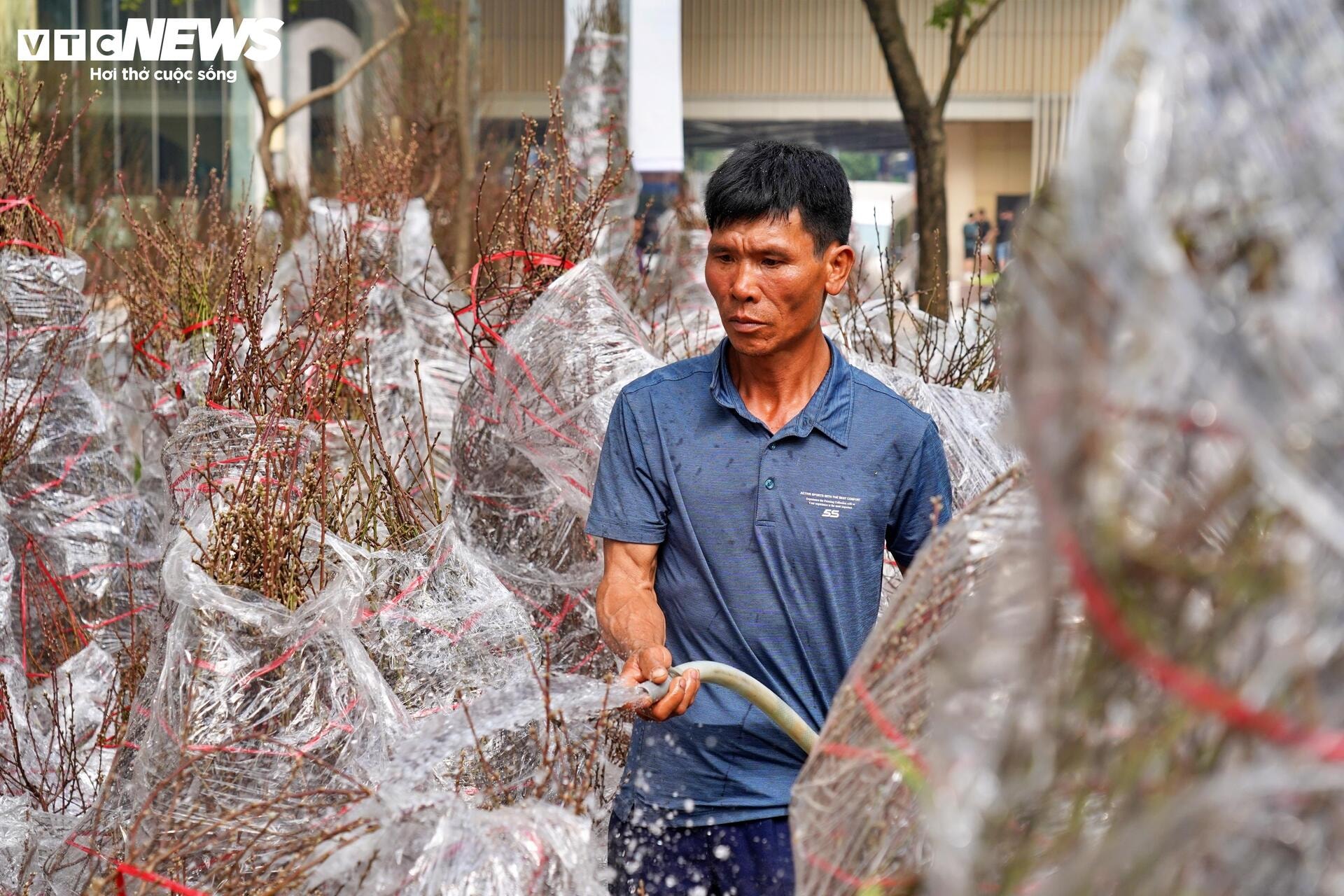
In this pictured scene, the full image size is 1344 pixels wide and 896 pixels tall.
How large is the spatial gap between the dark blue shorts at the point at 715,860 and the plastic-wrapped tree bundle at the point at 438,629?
604 millimetres

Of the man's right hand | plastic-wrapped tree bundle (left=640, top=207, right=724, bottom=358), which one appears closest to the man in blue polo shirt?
the man's right hand

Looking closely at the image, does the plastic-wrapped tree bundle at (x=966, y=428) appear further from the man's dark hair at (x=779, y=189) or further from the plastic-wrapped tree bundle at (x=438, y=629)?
the plastic-wrapped tree bundle at (x=438, y=629)

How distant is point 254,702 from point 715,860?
Answer: 2.50 ft

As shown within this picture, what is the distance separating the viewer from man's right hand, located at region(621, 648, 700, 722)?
179cm

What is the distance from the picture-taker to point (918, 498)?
2.16 meters

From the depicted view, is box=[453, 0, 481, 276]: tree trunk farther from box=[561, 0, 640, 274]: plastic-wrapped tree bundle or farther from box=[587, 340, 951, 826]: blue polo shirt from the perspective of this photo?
box=[587, 340, 951, 826]: blue polo shirt

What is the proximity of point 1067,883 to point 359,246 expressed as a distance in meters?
3.42

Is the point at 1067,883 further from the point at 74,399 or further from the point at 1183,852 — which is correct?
the point at 74,399

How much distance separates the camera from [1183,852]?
2.65 feet

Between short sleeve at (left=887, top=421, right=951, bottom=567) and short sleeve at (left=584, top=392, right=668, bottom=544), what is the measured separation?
0.35 m

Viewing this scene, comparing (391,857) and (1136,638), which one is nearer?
(1136,638)

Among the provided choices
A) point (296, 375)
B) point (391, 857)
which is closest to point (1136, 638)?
point (391, 857)

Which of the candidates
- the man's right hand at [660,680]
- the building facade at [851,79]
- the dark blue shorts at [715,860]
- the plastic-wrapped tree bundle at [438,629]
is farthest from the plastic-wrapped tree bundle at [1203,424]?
the building facade at [851,79]

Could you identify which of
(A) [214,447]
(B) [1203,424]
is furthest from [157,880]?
(A) [214,447]
